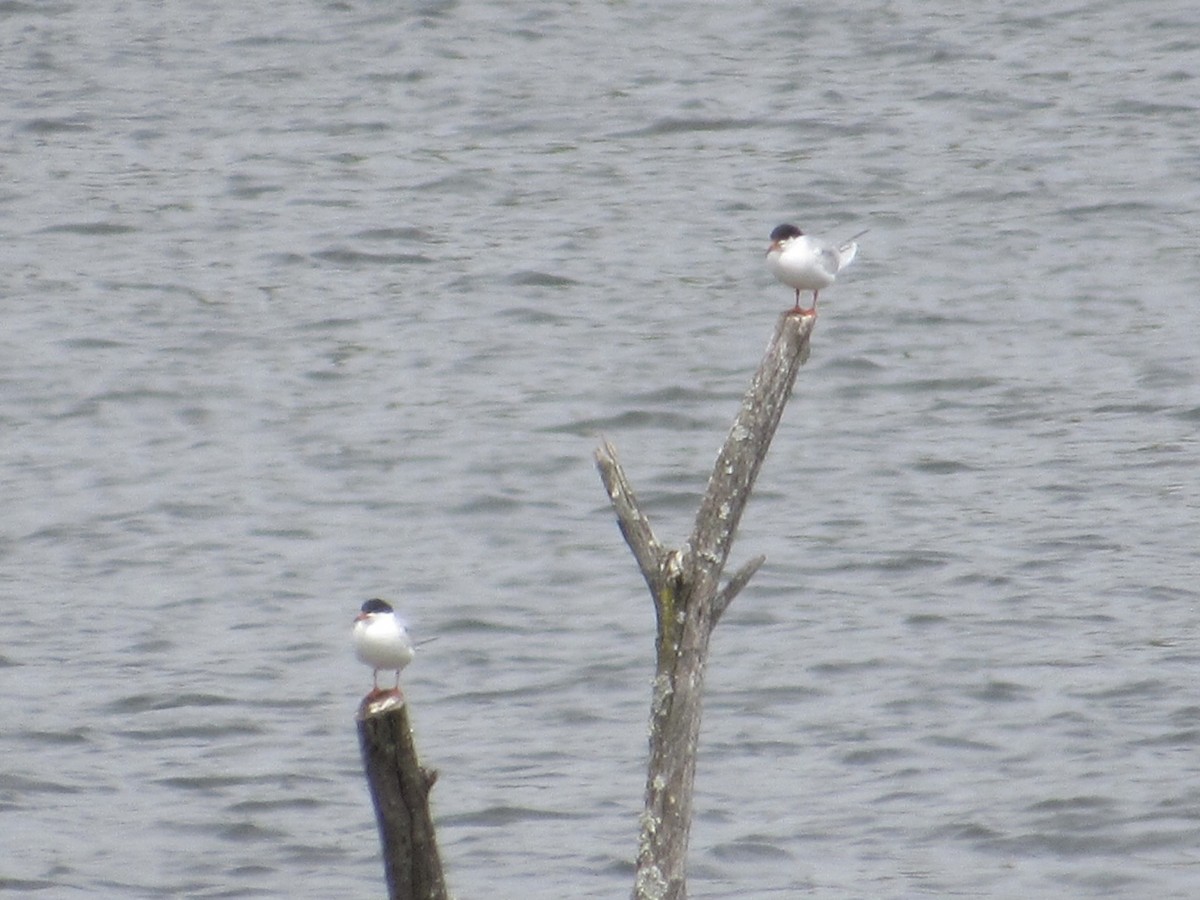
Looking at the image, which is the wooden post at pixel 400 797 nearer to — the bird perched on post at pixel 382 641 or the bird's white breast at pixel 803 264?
the bird perched on post at pixel 382 641

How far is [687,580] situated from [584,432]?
382 inches

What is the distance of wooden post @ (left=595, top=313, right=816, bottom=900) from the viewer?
6.55m

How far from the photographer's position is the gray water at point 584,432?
11.0 meters

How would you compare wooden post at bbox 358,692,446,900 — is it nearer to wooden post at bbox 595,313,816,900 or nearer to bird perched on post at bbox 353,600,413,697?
wooden post at bbox 595,313,816,900

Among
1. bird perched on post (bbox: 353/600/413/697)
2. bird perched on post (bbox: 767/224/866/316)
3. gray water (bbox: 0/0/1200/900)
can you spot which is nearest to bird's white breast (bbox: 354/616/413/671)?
bird perched on post (bbox: 353/600/413/697)

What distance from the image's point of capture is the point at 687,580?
660cm

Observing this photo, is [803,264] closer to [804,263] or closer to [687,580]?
[804,263]

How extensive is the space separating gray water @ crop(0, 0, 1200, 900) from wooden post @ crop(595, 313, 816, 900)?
349cm

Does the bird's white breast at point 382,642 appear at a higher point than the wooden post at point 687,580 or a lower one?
lower

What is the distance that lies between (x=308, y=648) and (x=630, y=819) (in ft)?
8.87

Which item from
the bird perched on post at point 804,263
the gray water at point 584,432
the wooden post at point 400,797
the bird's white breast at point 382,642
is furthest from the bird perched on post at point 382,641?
the gray water at point 584,432

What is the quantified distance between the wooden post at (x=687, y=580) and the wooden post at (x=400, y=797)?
633 mm

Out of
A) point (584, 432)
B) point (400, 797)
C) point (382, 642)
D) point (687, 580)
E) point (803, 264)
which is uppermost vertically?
point (803, 264)

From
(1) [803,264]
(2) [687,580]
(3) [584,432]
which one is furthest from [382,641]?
(3) [584,432]
